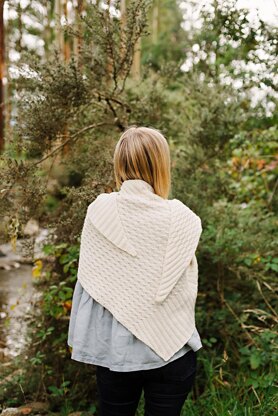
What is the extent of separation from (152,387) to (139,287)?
16.0 inches

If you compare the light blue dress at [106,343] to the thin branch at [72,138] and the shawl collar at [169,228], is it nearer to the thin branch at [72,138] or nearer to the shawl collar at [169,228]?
the shawl collar at [169,228]

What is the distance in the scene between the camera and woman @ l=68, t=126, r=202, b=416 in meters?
1.93

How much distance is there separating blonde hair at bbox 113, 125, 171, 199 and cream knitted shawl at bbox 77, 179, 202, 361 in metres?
0.04

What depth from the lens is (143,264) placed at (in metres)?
1.94

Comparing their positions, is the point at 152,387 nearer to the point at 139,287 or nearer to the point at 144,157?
the point at 139,287

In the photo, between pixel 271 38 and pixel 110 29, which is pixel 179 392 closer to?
pixel 110 29

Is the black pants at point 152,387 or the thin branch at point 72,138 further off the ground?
the thin branch at point 72,138

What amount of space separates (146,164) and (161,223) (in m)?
0.24

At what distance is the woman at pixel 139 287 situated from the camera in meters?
1.93

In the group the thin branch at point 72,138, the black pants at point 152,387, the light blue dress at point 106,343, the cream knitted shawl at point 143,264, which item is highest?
the thin branch at point 72,138

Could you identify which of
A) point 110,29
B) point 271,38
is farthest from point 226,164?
point 110,29

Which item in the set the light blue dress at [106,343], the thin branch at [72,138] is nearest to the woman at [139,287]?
the light blue dress at [106,343]

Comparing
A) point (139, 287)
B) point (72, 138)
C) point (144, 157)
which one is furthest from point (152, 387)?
point (72, 138)

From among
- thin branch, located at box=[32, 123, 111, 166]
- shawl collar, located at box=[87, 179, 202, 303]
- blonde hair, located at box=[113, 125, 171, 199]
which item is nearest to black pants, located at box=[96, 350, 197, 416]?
shawl collar, located at box=[87, 179, 202, 303]
